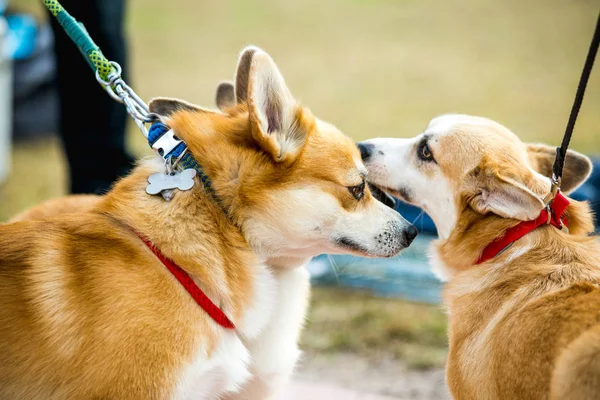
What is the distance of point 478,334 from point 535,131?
5.25 metres

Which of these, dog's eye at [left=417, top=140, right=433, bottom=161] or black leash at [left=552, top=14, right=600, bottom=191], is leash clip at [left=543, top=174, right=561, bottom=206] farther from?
dog's eye at [left=417, top=140, right=433, bottom=161]

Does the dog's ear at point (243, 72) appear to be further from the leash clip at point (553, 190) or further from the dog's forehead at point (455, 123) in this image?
the leash clip at point (553, 190)

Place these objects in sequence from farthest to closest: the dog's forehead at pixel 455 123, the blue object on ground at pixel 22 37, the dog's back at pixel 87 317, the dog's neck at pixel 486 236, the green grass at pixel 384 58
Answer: the green grass at pixel 384 58 < the blue object on ground at pixel 22 37 < the dog's forehead at pixel 455 123 < the dog's neck at pixel 486 236 < the dog's back at pixel 87 317

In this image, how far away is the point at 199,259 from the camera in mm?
1996

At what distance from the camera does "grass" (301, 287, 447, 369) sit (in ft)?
11.9

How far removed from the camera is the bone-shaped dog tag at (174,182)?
80.6 inches

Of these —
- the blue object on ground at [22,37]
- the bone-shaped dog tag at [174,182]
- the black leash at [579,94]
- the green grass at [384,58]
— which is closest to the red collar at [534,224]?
the black leash at [579,94]

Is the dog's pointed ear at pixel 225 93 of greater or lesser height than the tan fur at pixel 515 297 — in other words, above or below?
above

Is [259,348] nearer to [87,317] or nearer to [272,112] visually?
[87,317]

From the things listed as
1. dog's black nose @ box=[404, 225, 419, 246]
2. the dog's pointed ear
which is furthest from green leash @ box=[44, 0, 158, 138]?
dog's black nose @ box=[404, 225, 419, 246]

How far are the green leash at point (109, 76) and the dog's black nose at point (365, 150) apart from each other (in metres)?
0.90

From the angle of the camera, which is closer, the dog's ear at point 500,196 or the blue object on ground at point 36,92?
the dog's ear at point 500,196

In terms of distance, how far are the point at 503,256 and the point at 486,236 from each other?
109 millimetres

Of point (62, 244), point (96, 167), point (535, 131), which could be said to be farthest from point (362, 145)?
point (535, 131)
